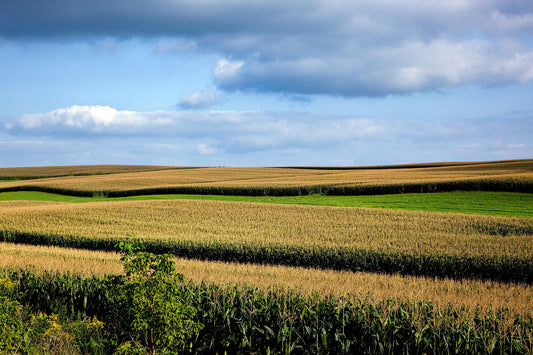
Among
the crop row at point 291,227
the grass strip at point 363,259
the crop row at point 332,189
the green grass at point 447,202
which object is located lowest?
the grass strip at point 363,259

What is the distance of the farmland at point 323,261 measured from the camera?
7504mm

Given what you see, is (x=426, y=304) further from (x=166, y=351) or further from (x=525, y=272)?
(x=525, y=272)

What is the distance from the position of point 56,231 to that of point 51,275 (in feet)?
44.0

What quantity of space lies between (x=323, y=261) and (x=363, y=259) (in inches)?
66.1

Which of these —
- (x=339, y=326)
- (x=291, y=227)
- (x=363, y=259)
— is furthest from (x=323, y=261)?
(x=339, y=326)

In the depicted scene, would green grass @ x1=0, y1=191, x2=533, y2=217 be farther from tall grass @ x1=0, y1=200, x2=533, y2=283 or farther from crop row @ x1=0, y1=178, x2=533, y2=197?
tall grass @ x1=0, y1=200, x2=533, y2=283

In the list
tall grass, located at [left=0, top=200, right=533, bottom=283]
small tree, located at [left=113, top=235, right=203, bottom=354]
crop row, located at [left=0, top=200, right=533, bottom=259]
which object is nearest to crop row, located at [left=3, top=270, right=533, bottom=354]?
small tree, located at [left=113, top=235, right=203, bottom=354]

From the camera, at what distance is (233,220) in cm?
2502

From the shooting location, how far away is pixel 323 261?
17109mm

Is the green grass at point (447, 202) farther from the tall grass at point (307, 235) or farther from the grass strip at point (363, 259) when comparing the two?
the grass strip at point (363, 259)

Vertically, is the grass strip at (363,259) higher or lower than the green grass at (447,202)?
lower

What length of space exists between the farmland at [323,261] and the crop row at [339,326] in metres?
0.04

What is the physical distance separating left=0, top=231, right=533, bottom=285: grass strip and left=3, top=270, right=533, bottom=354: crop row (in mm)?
7442

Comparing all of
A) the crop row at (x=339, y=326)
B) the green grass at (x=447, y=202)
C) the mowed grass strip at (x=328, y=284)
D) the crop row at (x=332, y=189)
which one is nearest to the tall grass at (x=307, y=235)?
the mowed grass strip at (x=328, y=284)
